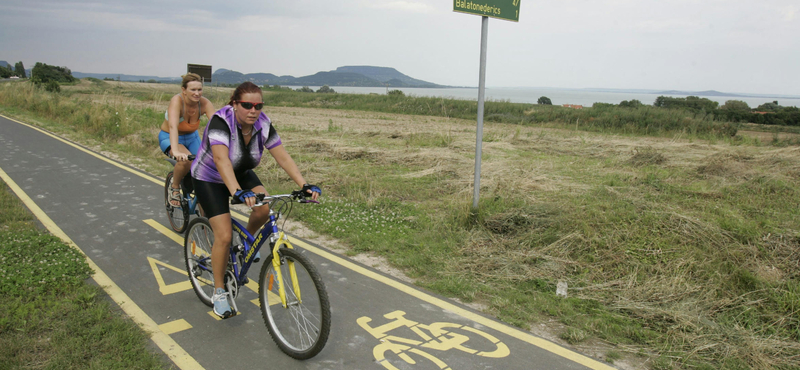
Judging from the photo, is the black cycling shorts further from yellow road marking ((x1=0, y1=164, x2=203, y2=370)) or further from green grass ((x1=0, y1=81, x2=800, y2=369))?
green grass ((x1=0, y1=81, x2=800, y2=369))

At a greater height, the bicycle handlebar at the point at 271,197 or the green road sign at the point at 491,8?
the green road sign at the point at 491,8

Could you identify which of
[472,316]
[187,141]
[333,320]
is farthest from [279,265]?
[187,141]

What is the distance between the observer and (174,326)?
382cm

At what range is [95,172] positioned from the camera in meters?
9.84

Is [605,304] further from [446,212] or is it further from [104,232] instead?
[104,232]

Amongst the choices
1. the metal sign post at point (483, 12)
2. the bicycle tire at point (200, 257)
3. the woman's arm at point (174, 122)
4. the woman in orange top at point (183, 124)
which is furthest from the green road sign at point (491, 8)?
the bicycle tire at point (200, 257)

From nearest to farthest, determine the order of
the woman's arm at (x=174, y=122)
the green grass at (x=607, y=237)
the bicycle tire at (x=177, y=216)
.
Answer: the green grass at (x=607, y=237)
the woman's arm at (x=174, y=122)
the bicycle tire at (x=177, y=216)

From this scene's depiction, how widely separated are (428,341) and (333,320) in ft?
2.91

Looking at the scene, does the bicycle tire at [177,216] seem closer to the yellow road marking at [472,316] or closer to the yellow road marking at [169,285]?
the yellow road marking at [169,285]

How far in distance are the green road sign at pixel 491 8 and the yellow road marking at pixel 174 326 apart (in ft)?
14.8

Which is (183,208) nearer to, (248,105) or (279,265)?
(248,105)

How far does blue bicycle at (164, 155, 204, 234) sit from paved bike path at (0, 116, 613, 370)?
0.18 meters

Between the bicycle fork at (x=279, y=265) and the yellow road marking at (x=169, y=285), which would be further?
the yellow road marking at (x=169, y=285)

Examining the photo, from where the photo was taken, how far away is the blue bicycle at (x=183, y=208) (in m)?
5.78
